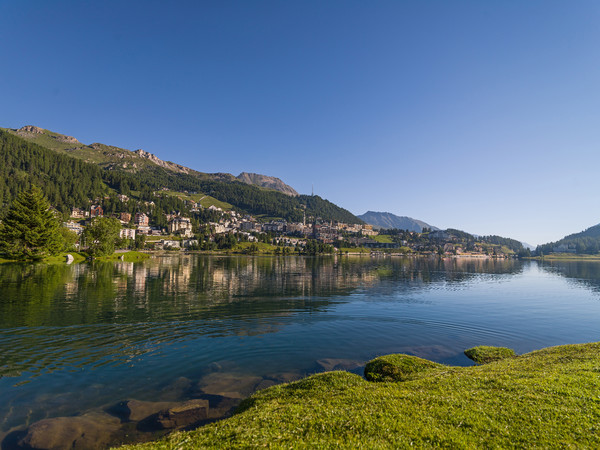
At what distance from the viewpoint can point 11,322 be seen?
1215 inches

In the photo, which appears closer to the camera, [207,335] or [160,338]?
[160,338]

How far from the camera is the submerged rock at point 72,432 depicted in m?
13.2

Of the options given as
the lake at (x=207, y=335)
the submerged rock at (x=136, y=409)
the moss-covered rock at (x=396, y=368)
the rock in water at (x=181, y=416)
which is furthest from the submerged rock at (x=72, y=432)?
the moss-covered rock at (x=396, y=368)

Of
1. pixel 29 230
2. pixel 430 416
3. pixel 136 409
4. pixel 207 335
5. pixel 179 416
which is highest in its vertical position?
pixel 29 230

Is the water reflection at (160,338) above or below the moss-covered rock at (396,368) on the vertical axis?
below

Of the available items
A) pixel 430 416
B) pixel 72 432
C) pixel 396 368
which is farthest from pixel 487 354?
pixel 72 432

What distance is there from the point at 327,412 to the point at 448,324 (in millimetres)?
33146

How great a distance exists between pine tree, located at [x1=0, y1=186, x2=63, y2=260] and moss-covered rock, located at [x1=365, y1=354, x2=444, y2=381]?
12169 centimetres

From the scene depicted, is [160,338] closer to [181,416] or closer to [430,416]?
[181,416]

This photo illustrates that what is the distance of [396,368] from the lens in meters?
21.2

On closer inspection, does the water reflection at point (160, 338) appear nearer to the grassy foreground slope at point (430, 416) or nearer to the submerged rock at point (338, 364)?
the submerged rock at point (338, 364)

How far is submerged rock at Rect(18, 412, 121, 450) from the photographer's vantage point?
43.2 ft

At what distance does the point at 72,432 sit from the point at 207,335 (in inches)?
665

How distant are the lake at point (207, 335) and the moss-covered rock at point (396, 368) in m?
1.61
